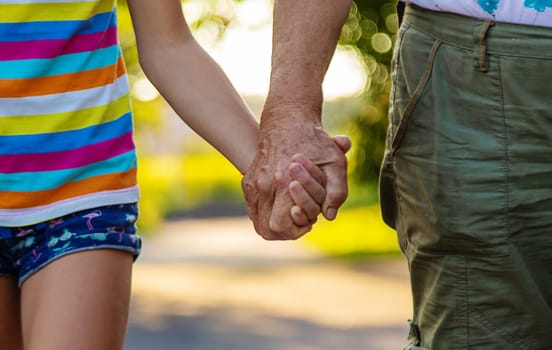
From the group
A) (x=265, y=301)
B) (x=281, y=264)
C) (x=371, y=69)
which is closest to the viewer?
(x=265, y=301)

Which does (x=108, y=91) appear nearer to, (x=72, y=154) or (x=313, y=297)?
(x=72, y=154)

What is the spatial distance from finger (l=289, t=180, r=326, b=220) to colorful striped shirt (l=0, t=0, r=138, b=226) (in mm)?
361

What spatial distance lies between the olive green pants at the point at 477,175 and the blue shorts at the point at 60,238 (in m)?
0.63

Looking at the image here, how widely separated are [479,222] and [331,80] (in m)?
9.41

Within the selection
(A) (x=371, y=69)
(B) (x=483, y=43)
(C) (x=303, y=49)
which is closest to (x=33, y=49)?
(C) (x=303, y=49)

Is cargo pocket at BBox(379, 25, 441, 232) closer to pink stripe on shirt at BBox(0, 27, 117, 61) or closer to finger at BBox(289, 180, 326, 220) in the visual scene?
finger at BBox(289, 180, 326, 220)

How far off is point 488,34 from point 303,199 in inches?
20.9

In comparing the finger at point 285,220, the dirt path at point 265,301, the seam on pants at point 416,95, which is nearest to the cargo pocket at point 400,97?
the seam on pants at point 416,95

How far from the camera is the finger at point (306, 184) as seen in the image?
2.66 m

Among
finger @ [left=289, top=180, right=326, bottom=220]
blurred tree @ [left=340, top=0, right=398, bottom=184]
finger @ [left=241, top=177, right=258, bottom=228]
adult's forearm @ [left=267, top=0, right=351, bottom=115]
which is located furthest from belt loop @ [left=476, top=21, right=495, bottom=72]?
blurred tree @ [left=340, top=0, right=398, bottom=184]

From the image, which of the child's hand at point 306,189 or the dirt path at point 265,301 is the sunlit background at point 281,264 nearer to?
the dirt path at point 265,301

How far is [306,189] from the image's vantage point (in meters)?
2.67

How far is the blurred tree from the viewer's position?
1154 cm

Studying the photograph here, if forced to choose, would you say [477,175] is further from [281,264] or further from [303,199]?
[281,264]
